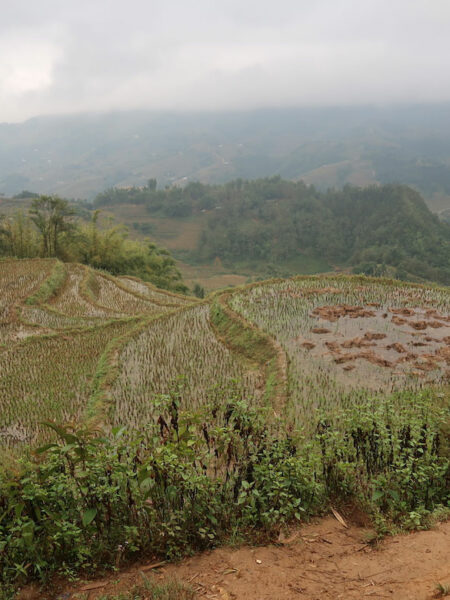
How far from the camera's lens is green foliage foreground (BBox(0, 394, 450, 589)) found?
9.82 ft

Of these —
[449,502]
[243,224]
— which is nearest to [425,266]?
[243,224]

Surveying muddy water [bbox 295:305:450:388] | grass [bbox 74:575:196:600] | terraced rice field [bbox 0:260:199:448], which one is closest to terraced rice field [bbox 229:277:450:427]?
muddy water [bbox 295:305:450:388]

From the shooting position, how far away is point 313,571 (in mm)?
2943

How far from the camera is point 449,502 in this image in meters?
3.56

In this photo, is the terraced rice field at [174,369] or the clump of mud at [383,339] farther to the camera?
the clump of mud at [383,339]

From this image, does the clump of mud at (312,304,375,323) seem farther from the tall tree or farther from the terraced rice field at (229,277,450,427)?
the tall tree

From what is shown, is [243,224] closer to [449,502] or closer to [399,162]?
[449,502]

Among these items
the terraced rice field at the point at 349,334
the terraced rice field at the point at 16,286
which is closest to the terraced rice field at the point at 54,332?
the terraced rice field at the point at 16,286

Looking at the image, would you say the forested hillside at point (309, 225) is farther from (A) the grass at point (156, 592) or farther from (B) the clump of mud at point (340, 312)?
(A) the grass at point (156, 592)

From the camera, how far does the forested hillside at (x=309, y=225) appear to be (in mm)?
66562

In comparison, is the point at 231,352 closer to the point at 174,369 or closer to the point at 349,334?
the point at 174,369

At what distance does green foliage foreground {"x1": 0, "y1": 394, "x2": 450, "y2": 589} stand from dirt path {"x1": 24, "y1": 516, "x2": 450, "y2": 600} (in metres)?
0.14

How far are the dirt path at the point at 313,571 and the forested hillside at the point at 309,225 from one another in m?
57.0

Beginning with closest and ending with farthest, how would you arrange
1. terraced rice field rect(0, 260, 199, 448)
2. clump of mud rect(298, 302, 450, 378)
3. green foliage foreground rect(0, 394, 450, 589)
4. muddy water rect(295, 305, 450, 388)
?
green foliage foreground rect(0, 394, 450, 589) → muddy water rect(295, 305, 450, 388) → terraced rice field rect(0, 260, 199, 448) → clump of mud rect(298, 302, 450, 378)
